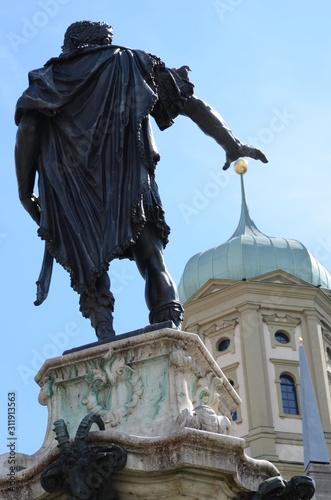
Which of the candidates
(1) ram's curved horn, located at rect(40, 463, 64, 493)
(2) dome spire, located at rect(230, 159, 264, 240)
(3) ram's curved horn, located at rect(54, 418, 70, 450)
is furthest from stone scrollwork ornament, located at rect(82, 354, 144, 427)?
(2) dome spire, located at rect(230, 159, 264, 240)

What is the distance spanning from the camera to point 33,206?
23.8 ft

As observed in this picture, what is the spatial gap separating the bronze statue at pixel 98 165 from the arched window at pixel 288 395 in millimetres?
55842

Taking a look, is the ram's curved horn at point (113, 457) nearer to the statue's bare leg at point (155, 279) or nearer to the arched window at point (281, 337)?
the statue's bare leg at point (155, 279)

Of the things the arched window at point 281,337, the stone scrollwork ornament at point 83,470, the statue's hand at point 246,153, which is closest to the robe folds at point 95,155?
the statue's hand at point 246,153

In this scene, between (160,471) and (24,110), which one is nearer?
(160,471)

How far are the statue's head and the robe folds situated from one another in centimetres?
20

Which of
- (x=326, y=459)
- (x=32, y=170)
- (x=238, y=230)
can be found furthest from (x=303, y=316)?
(x=32, y=170)

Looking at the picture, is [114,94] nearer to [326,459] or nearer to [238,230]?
[326,459]

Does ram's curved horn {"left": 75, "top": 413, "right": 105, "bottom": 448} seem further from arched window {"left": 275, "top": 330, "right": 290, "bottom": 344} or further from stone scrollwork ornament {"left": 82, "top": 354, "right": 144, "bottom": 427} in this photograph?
arched window {"left": 275, "top": 330, "right": 290, "bottom": 344}

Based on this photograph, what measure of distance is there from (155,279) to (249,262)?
59898 millimetres

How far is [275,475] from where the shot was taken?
6.00m

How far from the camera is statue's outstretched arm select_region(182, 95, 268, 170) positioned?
7.71 metres

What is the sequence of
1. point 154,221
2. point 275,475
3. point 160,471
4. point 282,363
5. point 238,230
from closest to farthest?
point 160,471 < point 275,475 < point 154,221 < point 282,363 < point 238,230

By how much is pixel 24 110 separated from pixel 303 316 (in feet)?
193
